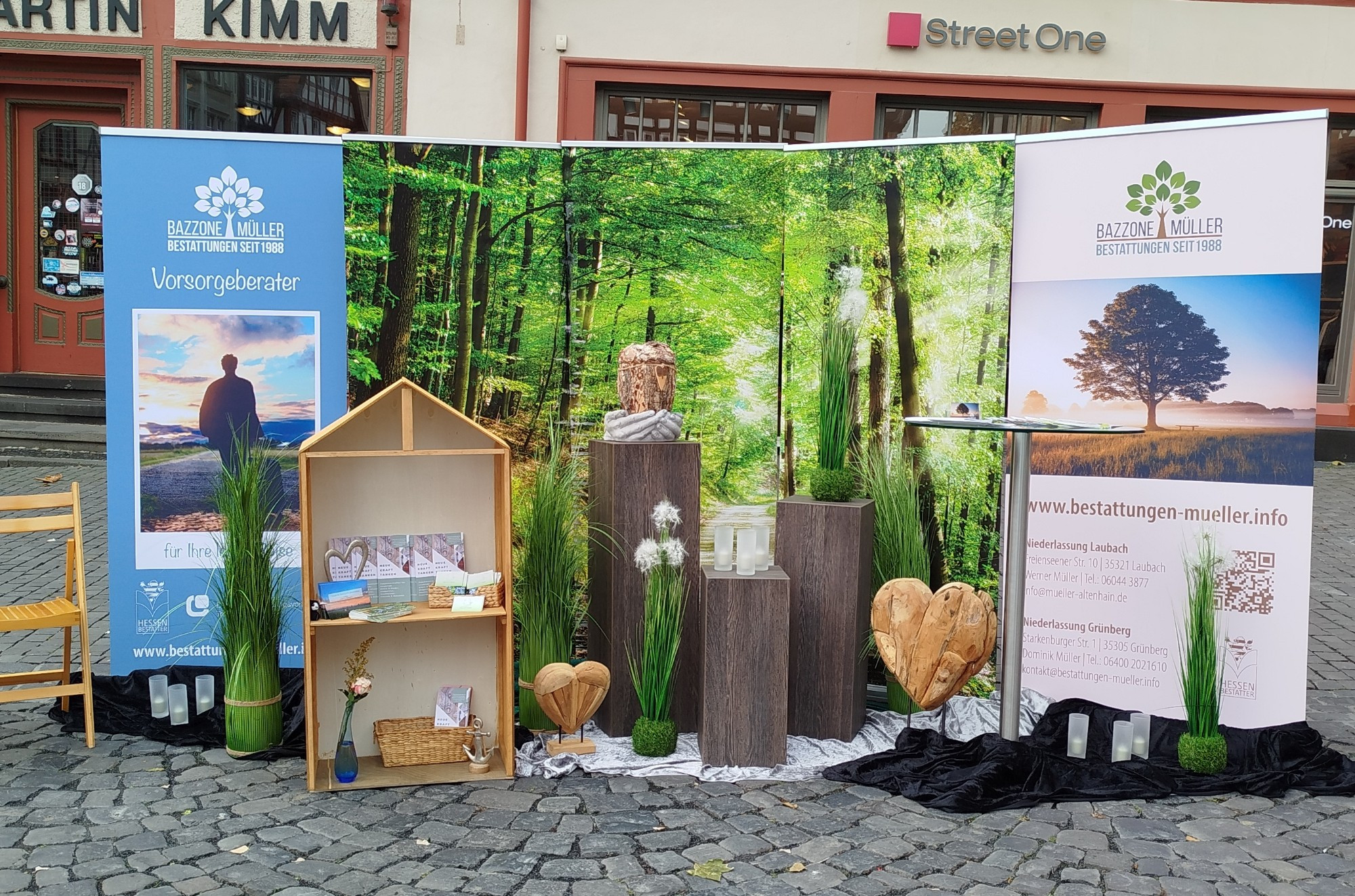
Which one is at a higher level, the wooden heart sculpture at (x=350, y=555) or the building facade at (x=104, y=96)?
the building facade at (x=104, y=96)

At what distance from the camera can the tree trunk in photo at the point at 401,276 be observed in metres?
4.62

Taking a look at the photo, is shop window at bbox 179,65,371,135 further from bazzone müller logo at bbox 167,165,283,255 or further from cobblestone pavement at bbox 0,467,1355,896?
cobblestone pavement at bbox 0,467,1355,896

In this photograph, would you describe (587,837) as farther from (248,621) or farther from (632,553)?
(248,621)

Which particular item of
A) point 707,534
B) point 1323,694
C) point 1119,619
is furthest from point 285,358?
point 1323,694

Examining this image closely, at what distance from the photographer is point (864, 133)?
811 centimetres

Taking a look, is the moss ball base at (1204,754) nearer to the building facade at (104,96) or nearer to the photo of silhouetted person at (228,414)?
the photo of silhouetted person at (228,414)

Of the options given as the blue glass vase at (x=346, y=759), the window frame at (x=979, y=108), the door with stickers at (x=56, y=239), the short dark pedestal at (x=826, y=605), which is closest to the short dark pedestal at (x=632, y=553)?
the short dark pedestal at (x=826, y=605)

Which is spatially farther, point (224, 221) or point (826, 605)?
point (224, 221)

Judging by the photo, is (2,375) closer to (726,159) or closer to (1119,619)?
(726,159)

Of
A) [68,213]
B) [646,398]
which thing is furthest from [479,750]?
[68,213]

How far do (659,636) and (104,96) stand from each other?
23.1 ft

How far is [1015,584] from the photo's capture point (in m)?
3.78

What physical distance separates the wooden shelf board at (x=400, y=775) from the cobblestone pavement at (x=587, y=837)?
40 mm

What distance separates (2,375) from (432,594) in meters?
6.77
